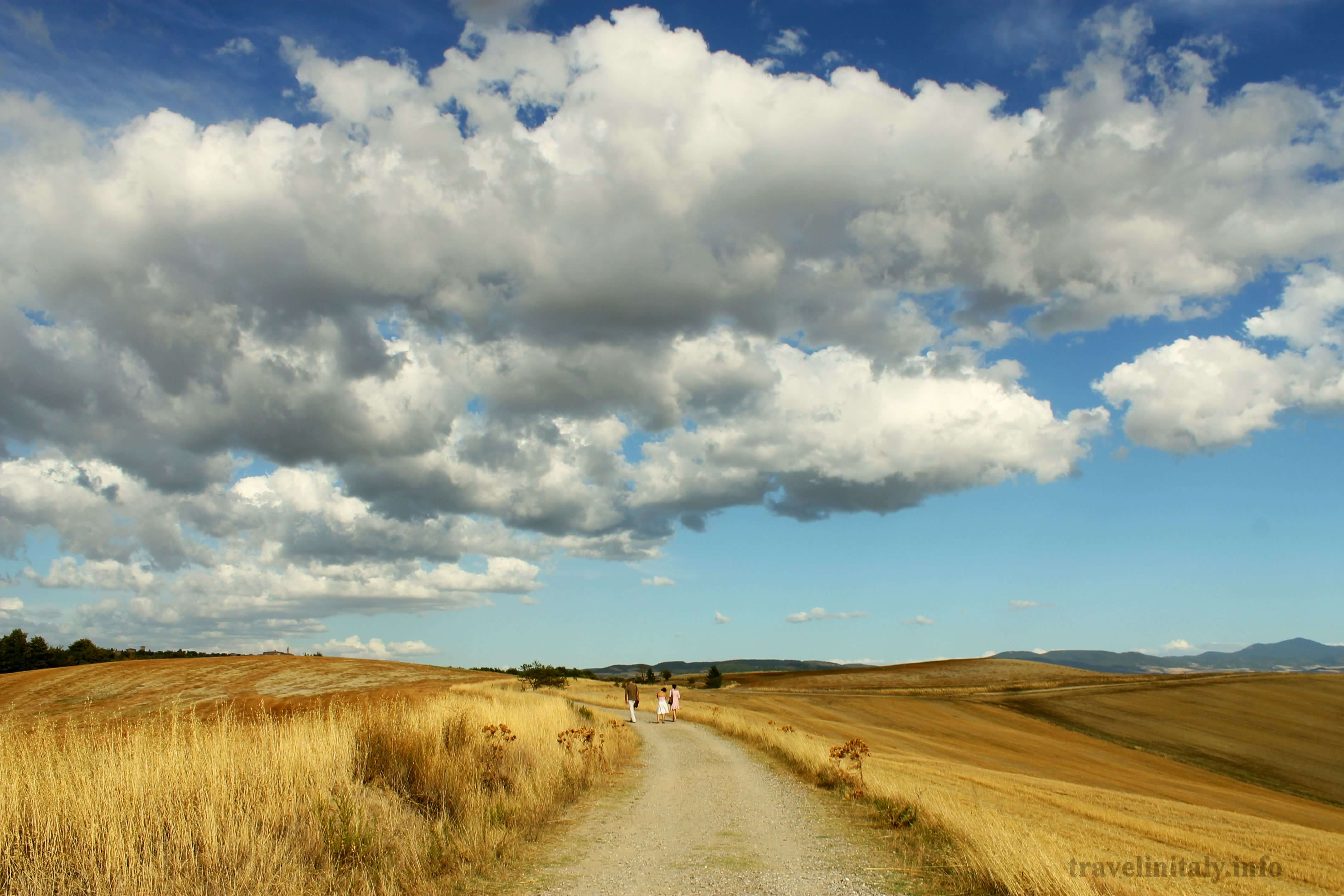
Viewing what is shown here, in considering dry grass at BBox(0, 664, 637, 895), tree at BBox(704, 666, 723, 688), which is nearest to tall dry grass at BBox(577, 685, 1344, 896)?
dry grass at BBox(0, 664, 637, 895)

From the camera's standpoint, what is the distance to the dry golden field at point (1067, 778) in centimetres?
894

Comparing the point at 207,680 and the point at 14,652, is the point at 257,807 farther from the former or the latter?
the point at 14,652

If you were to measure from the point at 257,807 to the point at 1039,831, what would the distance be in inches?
423

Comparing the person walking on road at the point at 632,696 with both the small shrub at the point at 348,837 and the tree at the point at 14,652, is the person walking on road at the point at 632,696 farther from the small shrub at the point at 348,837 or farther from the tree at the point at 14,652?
the tree at the point at 14,652

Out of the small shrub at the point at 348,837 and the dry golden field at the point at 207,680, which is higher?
the small shrub at the point at 348,837

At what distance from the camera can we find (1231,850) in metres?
14.8

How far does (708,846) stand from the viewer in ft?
34.2

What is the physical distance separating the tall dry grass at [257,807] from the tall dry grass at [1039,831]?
5.75m

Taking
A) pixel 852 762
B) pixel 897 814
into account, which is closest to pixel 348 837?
pixel 897 814

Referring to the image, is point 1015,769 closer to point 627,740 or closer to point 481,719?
point 627,740

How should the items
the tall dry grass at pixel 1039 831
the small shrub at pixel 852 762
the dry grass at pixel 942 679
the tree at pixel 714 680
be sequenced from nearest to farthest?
the tall dry grass at pixel 1039 831
the small shrub at pixel 852 762
the dry grass at pixel 942 679
the tree at pixel 714 680

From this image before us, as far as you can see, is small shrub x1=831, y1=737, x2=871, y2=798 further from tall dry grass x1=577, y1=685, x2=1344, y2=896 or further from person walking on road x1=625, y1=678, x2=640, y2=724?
person walking on road x1=625, y1=678, x2=640, y2=724

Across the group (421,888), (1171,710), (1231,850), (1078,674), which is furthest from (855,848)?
(1078,674)

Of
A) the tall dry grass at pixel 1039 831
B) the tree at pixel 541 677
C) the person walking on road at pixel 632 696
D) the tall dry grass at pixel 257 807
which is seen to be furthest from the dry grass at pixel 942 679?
the tall dry grass at pixel 257 807
